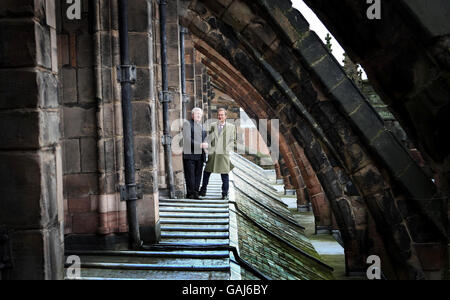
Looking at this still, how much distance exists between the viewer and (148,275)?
13.6 feet

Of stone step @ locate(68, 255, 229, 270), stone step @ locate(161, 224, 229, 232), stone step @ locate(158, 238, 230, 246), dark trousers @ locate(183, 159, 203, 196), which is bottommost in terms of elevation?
stone step @ locate(68, 255, 229, 270)

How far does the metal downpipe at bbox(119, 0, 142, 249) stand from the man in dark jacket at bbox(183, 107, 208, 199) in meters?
2.62

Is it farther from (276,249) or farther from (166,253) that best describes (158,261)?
(276,249)

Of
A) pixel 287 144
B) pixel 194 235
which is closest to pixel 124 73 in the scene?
pixel 194 235

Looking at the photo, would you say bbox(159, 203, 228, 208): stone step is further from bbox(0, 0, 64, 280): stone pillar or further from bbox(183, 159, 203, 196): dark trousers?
bbox(0, 0, 64, 280): stone pillar

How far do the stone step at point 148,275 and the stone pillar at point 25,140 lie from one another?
4.51 ft

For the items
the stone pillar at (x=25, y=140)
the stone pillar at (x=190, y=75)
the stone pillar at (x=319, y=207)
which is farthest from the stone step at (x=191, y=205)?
the stone pillar at (x=25, y=140)

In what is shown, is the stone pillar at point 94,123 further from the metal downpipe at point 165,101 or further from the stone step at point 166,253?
the metal downpipe at point 165,101

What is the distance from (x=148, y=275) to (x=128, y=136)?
53.8 inches

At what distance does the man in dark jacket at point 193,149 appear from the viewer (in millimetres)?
7566

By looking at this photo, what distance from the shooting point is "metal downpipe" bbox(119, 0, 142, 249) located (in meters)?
4.86

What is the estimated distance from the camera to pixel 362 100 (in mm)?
5781

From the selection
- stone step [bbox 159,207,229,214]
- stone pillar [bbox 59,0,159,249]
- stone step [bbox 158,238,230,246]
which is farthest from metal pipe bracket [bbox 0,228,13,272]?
stone step [bbox 159,207,229,214]
